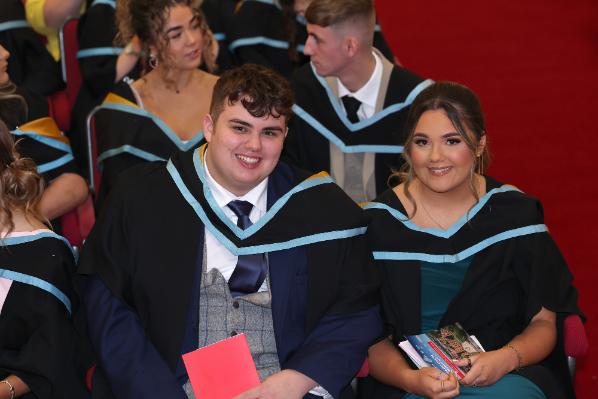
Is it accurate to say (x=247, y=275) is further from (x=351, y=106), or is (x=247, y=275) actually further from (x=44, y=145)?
(x=351, y=106)

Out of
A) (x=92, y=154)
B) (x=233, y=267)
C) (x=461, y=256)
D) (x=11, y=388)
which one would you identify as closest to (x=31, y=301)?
(x=11, y=388)

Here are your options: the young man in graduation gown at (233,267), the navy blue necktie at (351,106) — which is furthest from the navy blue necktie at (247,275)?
the navy blue necktie at (351,106)

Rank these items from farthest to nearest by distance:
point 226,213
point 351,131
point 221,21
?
point 221,21
point 351,131
point 226,213

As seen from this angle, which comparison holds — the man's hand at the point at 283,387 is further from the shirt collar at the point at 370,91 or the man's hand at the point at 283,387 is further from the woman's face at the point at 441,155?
the shirt collar at the point at 370,91

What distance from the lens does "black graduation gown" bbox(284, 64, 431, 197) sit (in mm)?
4840

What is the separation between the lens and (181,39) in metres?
4.73

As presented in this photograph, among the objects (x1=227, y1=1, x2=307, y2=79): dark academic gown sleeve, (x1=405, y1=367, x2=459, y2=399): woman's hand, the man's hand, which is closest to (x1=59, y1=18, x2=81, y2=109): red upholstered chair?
(x1=227, y1=1, x2=307, y2=79): dark academic gown sleeve

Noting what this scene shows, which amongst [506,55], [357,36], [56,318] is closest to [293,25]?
[357,36]

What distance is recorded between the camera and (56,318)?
337 centimetres

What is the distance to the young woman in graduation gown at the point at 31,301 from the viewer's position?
331cm

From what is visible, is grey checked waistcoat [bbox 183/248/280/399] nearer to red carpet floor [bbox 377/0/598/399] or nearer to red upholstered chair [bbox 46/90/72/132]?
red carpet floor [bbox 377/0/598/399]

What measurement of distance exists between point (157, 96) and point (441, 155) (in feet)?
5.66

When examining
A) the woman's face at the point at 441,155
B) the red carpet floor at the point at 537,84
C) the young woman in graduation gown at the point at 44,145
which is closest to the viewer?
the woman's face at the point at 441,155

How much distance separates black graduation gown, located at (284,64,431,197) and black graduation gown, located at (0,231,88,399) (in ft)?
5.51
